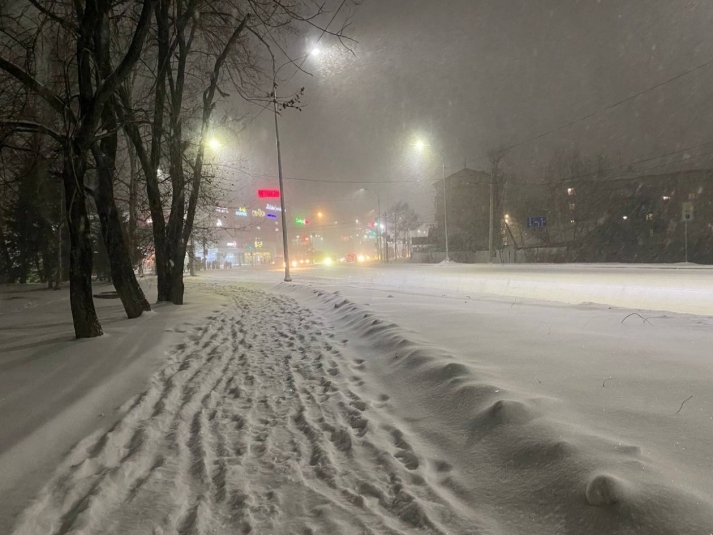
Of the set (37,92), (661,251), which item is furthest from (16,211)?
(661,251)

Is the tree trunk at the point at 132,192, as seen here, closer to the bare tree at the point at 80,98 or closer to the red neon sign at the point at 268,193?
the bare tree at the point at 80,98

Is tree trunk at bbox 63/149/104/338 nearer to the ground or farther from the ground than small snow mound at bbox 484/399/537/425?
farther from the ground

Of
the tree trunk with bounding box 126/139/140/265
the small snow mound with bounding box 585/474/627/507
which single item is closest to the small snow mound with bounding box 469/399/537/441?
the small snow mound with bounding box 585/474/627/507

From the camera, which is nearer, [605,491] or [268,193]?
[605,491]

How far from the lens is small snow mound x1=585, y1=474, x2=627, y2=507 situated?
80.0 inches

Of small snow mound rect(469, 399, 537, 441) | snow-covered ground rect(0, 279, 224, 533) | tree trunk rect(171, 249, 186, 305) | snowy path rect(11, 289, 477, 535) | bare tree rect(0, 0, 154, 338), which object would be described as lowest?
snowy path rect(11, 289, 477, 535)

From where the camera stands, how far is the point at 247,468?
3096 millimetres

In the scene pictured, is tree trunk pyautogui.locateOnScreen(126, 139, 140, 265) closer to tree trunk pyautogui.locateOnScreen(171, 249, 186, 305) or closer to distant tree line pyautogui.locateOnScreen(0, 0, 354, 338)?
distant tree line pyautogui.locateOnScreen(0, 0, 354, 338)

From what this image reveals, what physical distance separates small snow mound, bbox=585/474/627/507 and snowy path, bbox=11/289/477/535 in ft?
2.10

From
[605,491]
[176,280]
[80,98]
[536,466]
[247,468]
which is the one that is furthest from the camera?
[176,280]

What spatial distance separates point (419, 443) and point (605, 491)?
4.69 ft

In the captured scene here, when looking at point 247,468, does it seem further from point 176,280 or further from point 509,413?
point 176,280

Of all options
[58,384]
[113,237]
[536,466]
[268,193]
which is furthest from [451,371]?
[268,193]

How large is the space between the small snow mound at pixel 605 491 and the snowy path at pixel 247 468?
2.10 ft
